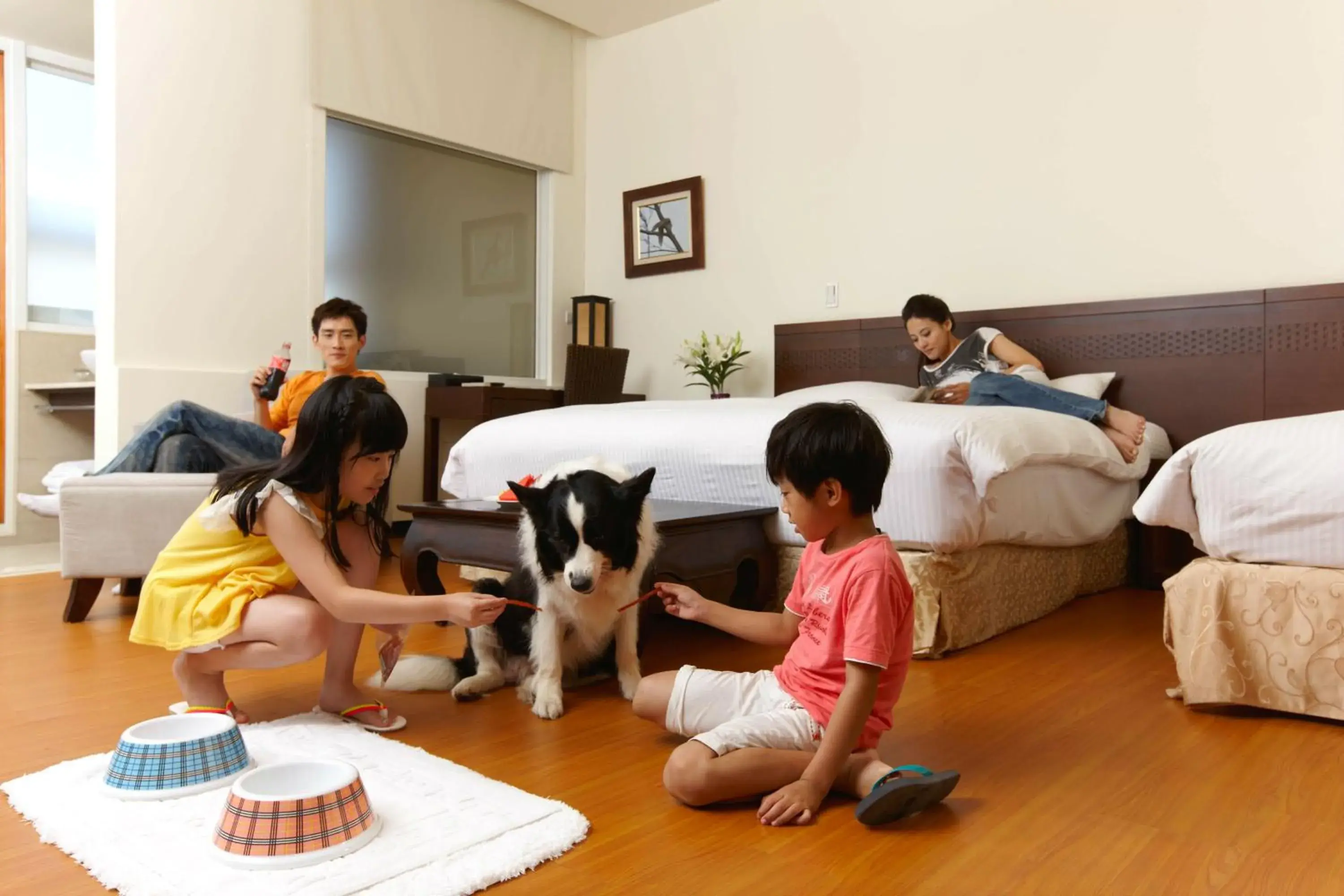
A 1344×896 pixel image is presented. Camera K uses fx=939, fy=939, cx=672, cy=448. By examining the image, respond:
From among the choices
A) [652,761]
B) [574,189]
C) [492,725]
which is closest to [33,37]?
[574,189]

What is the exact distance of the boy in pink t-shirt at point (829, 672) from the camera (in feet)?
4.38

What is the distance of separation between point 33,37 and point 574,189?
119 inches

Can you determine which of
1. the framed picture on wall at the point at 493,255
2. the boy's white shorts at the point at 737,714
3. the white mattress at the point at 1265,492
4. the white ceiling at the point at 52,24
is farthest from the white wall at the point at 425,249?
the white mattress at the point at 1265,492

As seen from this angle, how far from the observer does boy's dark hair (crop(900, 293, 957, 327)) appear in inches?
156

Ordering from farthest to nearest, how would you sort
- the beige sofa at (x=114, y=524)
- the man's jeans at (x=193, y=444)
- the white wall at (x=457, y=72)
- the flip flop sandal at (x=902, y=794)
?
the white wall at (x=457, y=72)
the man's jeans at (x=193, y=444)
the beige sofa at (x=114, y=524)
the flip flop sandal at (x=902, y=794)

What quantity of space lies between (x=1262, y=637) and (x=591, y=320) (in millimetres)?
4280

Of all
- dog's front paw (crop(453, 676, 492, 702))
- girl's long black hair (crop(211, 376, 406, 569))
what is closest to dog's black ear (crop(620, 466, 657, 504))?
girl's long black hair (crop(211, 376, 406, 569))

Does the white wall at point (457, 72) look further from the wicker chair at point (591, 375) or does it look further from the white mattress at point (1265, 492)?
the white mattress at point (1265, 492)

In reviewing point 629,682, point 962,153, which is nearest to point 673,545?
point 629,682

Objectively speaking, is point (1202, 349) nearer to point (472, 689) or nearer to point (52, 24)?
point (472, 689)

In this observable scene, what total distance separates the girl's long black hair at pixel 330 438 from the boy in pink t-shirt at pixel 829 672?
717 millimetres

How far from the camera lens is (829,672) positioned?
144 cm

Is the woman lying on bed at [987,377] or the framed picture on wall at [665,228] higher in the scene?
the framed picture on wall at [665,228]

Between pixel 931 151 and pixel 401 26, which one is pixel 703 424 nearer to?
pixel 931 151
